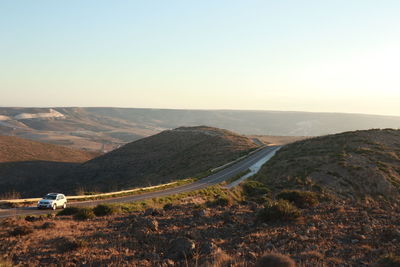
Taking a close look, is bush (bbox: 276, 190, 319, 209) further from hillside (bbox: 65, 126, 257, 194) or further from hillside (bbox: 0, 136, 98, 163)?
hillside (bbox: 0, 136, 98, 163)

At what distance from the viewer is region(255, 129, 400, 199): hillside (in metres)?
33.3

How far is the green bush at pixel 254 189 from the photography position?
32.0 m

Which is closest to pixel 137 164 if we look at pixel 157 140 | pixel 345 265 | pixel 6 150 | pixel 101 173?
pixel 101 173

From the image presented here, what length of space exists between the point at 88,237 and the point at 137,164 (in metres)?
70.9

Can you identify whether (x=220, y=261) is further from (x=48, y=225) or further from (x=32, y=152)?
(x=32, y=152)

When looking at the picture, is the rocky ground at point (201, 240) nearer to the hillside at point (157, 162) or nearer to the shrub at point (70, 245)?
the shrub at point (70, 245)

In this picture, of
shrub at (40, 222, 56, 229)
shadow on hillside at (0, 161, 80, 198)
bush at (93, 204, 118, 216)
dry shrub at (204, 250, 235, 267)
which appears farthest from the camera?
shadow on hillside at (0, 161, 80, 198)

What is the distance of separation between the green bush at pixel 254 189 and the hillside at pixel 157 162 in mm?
22113

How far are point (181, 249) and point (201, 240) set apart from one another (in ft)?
8.54

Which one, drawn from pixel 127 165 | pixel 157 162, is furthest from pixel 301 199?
pixel 127 165

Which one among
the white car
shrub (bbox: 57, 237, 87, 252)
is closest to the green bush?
the white car

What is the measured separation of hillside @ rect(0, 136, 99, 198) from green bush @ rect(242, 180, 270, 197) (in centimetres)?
4875

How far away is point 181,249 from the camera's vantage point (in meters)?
11.9

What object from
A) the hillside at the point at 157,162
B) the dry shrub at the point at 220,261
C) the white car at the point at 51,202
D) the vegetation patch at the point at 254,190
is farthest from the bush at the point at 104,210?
the hillside at the point at 157,162
